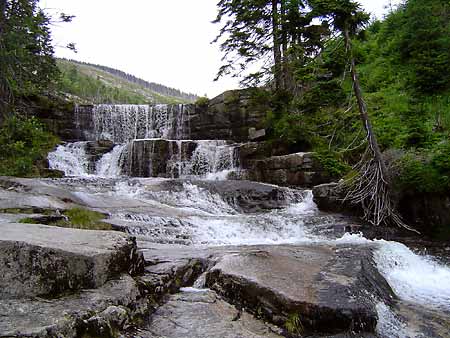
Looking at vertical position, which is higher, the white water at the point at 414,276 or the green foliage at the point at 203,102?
the green foliage at the point at 203,102

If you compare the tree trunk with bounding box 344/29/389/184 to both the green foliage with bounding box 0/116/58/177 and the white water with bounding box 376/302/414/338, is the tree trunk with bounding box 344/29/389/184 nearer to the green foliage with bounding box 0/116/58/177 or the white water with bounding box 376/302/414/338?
the white water with bounding box 376/302/414/338

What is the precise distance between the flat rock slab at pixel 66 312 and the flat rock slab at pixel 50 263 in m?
0.11

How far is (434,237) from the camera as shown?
884 centimetres

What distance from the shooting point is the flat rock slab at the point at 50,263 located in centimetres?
265

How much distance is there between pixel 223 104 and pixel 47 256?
67.1ft

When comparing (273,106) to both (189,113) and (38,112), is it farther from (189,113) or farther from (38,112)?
(38,112)

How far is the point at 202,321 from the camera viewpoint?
10.2 feet

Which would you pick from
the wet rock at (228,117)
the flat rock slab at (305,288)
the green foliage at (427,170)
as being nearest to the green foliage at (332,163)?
the green foliage at (427,170)

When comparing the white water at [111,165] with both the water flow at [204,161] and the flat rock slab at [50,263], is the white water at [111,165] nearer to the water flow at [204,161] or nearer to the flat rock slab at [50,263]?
the water flow at [204,161]

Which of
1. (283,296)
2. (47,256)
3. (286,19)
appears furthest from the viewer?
(286,19)

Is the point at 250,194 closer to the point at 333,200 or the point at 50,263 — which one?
the point at 333,200

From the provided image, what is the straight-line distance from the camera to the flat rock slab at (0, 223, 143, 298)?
8.70 feet

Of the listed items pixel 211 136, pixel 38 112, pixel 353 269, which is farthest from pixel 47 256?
pixel 38 112

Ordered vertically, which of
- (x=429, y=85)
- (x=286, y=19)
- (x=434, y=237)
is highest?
(x=286, y=19)
